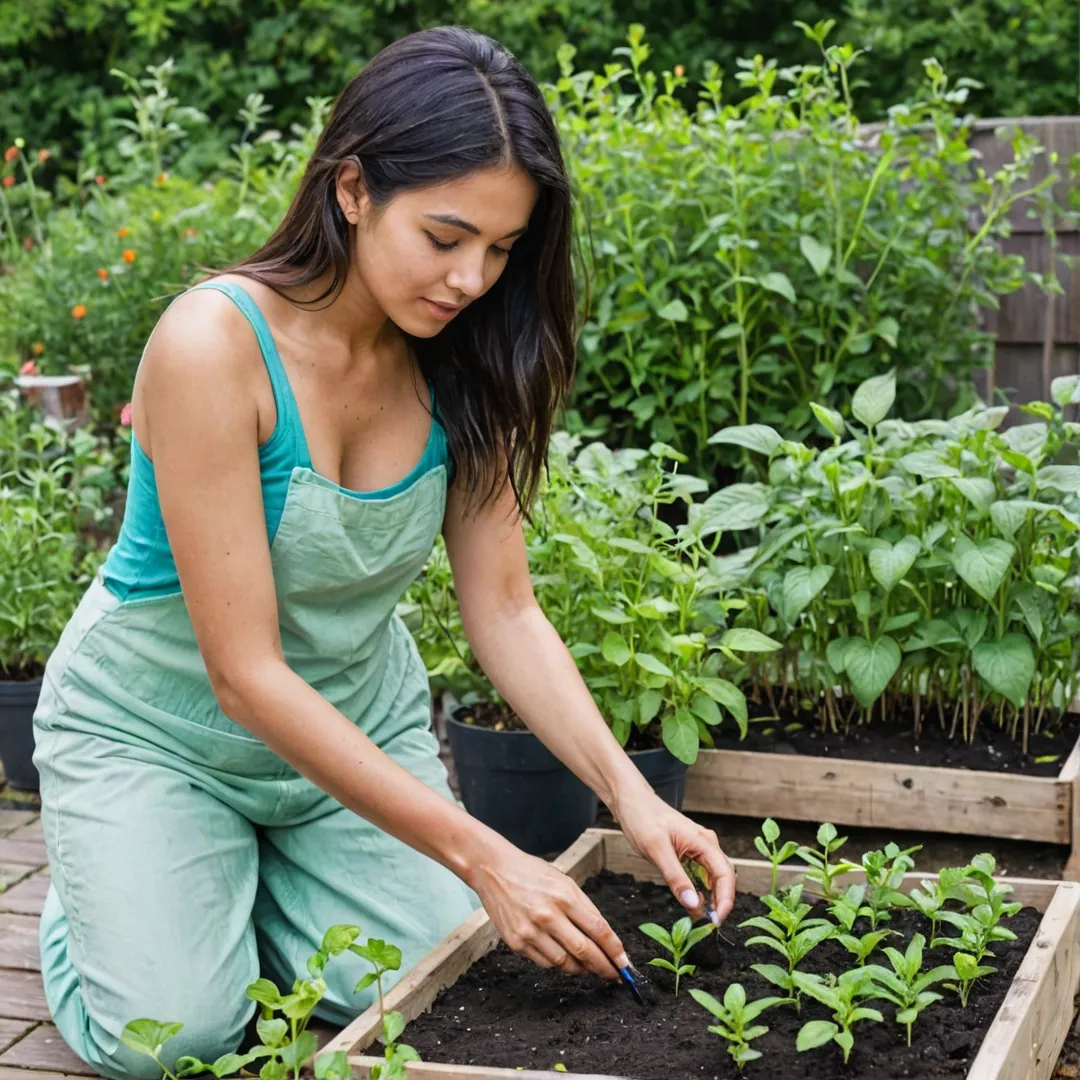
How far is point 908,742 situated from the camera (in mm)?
2840

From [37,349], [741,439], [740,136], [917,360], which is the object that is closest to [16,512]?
[37,349]

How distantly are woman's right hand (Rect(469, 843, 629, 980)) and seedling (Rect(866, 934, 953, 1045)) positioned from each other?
31 centimetres

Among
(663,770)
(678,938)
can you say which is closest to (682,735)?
(663,770)

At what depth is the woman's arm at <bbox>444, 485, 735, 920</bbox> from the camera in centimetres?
199

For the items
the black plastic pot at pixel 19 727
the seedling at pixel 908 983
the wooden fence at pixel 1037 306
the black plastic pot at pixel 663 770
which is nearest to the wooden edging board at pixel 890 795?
the black plastic pot at pixel 663 770

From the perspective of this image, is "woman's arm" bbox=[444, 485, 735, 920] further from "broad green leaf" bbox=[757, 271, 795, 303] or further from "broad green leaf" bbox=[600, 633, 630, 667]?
"broad green leaf" bbox=[757, 271, 795, 303]

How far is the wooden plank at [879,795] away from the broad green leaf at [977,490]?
456 millimetres

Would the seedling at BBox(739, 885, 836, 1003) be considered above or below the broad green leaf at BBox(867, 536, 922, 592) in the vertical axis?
below

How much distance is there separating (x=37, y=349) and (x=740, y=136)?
82.5 inches

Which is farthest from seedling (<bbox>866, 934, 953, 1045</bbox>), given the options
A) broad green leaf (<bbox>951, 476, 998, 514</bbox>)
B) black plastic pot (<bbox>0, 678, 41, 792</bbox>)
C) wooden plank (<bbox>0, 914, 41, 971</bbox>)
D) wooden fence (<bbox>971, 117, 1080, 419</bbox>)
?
wooden fence (<bbox>971, 117, 1080, 419</bbox>)

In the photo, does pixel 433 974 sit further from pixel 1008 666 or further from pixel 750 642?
pixel 1008 666

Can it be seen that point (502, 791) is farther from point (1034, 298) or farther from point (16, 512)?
point (1034, 298)

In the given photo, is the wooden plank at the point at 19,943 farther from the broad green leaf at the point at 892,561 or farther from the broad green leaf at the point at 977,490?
the broad green leaf at the point at 977,490

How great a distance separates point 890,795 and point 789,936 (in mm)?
843
